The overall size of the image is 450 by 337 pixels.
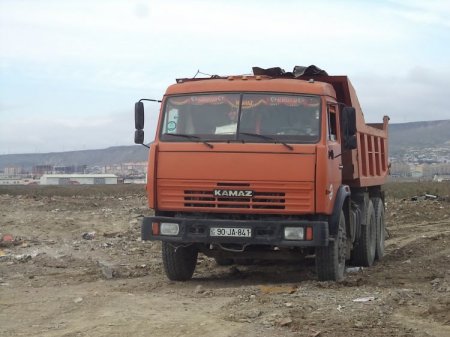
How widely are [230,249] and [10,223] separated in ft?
33.9

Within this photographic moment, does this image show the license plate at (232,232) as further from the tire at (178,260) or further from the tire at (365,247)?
the tire at (365,247)

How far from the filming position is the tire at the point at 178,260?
30.1 feet

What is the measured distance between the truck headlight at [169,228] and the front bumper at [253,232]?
38 mm

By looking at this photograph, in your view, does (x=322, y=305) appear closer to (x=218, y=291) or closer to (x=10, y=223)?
(x=218, y=291)

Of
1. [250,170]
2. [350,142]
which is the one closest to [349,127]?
[350,142]

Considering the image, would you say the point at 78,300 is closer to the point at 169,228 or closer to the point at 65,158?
the point at 169,228

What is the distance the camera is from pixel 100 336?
19.8 ft

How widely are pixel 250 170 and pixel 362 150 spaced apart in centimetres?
342

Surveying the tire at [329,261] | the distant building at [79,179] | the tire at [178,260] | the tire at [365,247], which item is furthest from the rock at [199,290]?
the distant building at [79,179]

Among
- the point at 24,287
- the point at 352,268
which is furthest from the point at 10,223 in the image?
the point at 352,268

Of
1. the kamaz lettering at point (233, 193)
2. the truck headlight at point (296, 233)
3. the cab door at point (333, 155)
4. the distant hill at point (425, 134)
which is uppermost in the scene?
the distant hill at point (425, 134)

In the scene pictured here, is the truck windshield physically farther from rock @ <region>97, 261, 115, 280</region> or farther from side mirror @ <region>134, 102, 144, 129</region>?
rock @ <region>97, 261, 115, 280</region>

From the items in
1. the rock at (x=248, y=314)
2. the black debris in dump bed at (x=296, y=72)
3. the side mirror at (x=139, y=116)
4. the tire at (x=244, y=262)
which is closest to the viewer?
the rock at (x=248, y=314)

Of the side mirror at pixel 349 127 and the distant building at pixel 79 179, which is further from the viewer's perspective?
the distant building at pixel 79 179
